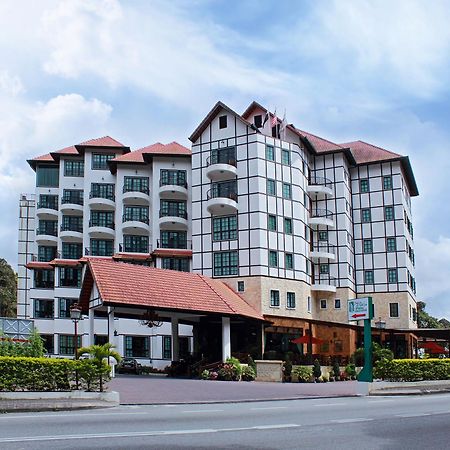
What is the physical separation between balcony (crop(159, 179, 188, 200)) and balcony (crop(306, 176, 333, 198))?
409 inches

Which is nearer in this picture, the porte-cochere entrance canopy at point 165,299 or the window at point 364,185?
the porte-cochere entrance canopy at point 165,299

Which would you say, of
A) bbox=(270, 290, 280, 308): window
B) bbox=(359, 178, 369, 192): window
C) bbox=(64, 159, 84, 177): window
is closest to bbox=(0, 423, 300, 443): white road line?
bbox=(270, 290, 280, 308): window

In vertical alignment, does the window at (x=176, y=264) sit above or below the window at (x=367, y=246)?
below

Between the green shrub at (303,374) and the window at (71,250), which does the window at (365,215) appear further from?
the window at (71,250)

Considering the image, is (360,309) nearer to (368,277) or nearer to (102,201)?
(368,277)

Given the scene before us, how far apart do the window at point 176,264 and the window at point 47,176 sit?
15220 mm

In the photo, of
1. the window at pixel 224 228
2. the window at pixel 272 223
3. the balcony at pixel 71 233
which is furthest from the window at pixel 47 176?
the window at pixel 272 223

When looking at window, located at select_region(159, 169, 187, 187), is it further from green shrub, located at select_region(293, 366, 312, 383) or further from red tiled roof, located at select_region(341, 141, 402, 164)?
green shrub, located at select_region(293, 366, 312, 383)

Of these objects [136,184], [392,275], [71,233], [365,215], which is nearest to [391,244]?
[392,275]

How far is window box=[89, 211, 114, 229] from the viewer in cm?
6025

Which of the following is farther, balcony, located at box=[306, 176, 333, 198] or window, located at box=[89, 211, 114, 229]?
window, located at box=[89, 211, 114, 229]

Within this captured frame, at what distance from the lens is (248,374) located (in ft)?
119

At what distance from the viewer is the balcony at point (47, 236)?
202 ft

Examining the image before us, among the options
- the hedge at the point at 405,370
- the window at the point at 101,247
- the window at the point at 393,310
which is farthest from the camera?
the window at the point at 101,247
